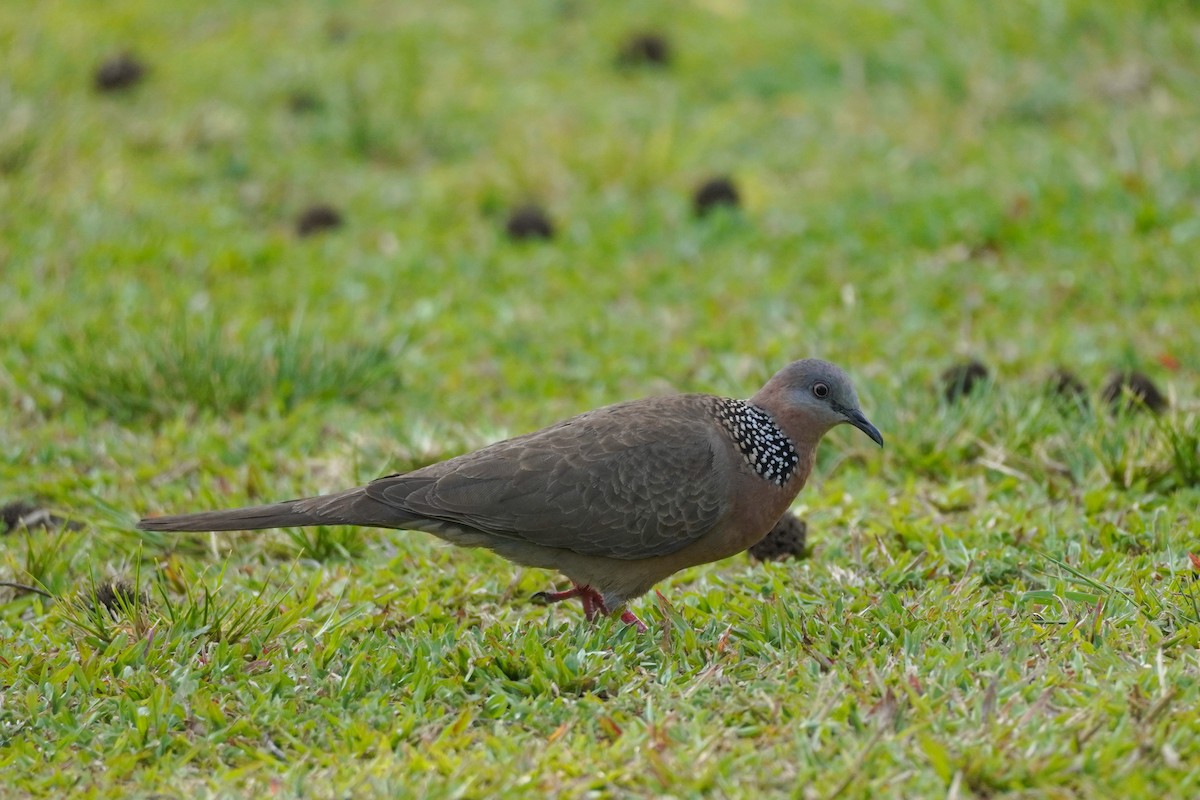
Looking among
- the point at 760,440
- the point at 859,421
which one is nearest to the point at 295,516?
the point at 760,440

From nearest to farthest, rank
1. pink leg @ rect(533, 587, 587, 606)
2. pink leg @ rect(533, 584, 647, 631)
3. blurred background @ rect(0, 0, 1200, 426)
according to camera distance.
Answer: pink leg @ rect(533, 584, 647, 631)
pink leg @ rect(533, 587, 587, 606)
blurred background @ rect(0, 0, 1200, 426)

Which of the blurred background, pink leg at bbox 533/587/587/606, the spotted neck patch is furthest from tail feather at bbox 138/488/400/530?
the blurred background

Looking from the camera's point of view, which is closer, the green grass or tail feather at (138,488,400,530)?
the green grass

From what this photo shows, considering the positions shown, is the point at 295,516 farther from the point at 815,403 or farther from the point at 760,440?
the point at 815,403

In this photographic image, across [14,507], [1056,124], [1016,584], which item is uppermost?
[1056,124]

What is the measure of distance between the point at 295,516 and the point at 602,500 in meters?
0.93

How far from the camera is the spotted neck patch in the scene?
14.3 ft

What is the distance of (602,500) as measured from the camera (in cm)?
424

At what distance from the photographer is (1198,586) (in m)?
4.05

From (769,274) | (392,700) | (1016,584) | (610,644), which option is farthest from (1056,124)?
(392,700)

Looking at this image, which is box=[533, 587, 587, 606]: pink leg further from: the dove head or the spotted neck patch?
the dove head

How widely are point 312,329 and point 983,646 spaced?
12.0ft

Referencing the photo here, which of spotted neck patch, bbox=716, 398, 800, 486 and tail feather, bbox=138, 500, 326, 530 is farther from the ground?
spotted neck patch, bbox=716, 398, 800, 486

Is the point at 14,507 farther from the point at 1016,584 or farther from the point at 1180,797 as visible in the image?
the point at 1180,797
